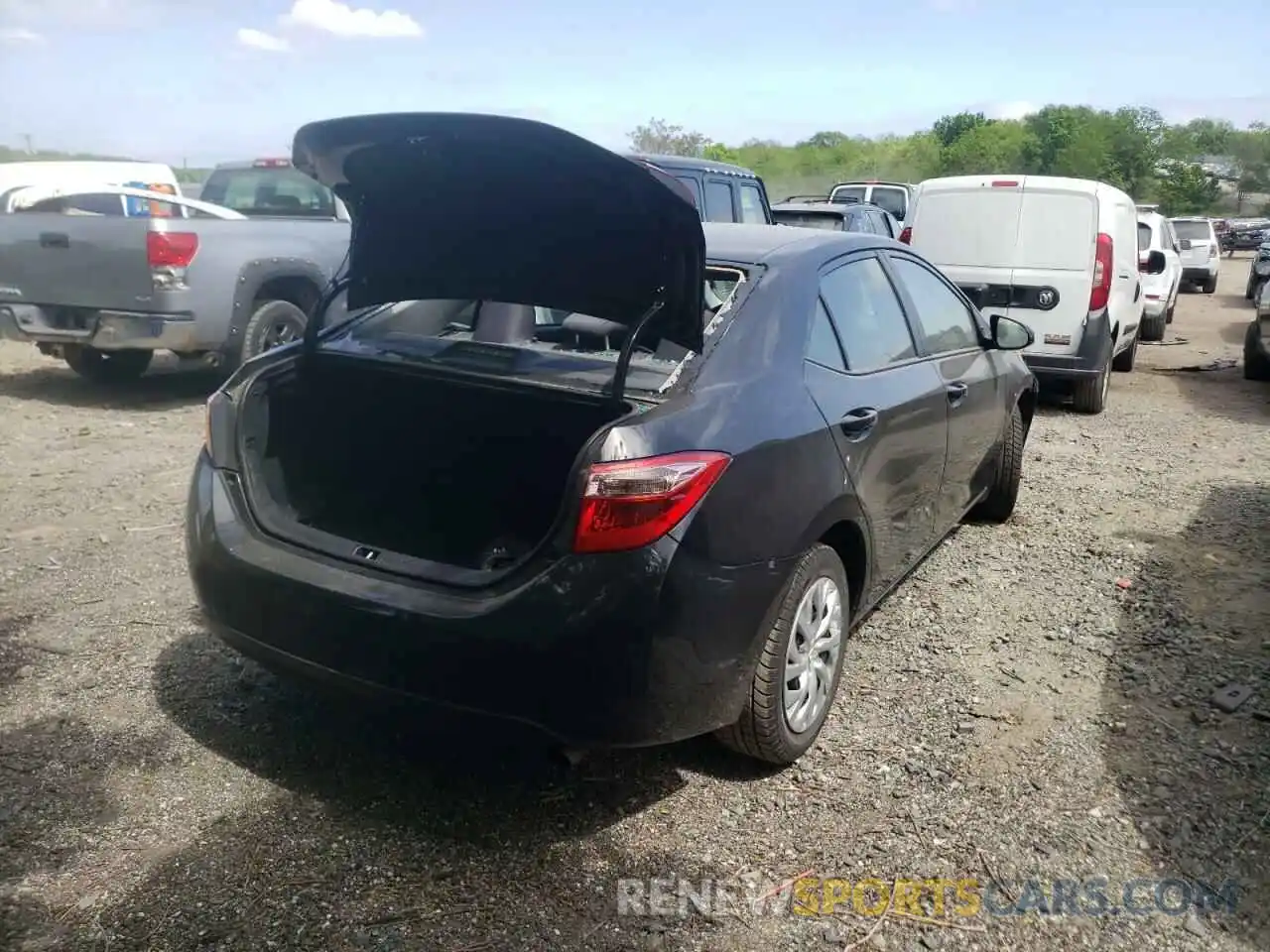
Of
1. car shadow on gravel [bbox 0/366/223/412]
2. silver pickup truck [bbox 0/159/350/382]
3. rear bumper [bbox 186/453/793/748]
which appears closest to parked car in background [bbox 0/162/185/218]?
car shadow on gravel [bbox 0/366/223/412]

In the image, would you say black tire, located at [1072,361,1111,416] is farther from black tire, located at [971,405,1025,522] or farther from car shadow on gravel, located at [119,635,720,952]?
car shadow on gravel, located at [119,635,720,952]

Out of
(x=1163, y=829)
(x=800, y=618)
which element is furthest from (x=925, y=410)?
(x=1163, y=829)

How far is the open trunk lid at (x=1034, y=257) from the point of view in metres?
8.44

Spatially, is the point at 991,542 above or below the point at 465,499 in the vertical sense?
below

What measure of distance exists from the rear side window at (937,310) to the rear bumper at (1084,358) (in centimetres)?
378

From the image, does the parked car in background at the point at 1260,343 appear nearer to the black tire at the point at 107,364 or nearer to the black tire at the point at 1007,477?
the black tire at the point at 1007,477

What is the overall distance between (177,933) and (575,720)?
1055 mm

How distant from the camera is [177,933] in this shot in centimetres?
252

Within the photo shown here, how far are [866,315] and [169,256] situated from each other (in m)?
5.63

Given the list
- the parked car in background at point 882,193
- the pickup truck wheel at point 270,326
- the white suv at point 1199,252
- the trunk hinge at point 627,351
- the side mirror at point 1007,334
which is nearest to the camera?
the trunk hinge at point 627,351

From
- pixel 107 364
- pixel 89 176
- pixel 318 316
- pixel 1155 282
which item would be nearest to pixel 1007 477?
pixel 318 316

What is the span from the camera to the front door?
3398 millimetres

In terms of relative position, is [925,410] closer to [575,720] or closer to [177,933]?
[575,720]

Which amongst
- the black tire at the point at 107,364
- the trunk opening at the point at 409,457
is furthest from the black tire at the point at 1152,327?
the trunk opening at the point at 409,457
